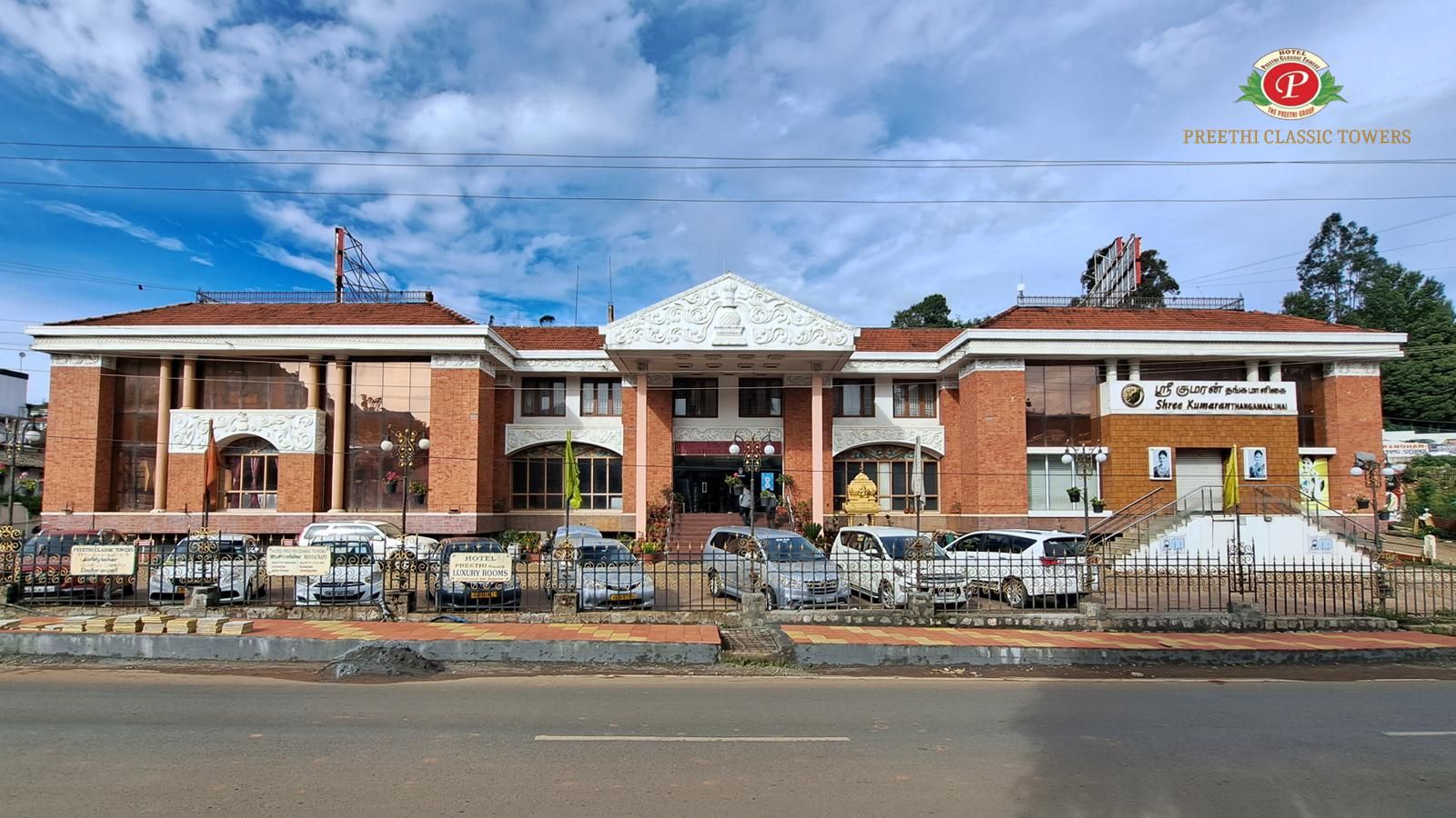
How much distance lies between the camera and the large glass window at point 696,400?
31031 mm

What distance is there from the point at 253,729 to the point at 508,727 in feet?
7.66

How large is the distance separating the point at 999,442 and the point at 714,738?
22886mm

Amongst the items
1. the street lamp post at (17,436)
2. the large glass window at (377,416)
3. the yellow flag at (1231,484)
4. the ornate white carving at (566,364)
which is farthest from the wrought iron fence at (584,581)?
the street lamp post at (17,436)

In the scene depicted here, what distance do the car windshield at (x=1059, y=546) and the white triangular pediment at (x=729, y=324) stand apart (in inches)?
442

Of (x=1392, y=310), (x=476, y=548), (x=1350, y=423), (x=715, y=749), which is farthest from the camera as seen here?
(x=1392, y=310)

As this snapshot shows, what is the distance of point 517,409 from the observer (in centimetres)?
3103

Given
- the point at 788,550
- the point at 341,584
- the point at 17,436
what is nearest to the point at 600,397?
the point at 788,550

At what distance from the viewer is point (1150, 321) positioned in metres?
30.5

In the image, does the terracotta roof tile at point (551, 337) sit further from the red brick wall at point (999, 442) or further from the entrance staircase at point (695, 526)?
the red brick wall at point (999, 442)

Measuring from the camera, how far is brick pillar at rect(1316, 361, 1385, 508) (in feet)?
93.2

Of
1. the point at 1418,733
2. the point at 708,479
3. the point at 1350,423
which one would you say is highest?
the point at 1350,423

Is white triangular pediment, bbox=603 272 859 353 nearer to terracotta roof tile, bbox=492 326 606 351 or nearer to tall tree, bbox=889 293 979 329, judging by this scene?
terracotta roof tile, bbox=492 326 606 351

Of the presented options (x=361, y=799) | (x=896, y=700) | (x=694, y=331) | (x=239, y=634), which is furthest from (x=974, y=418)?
(x=361, y=799)

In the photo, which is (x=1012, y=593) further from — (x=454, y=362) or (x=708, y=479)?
(x=454, y=362)
